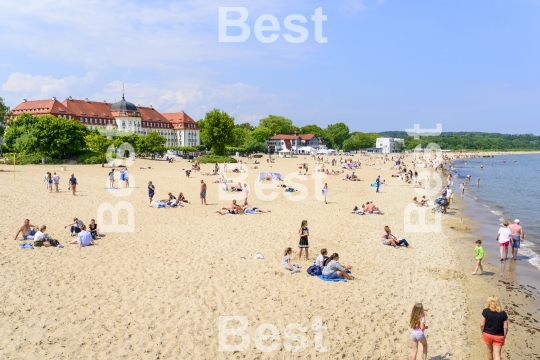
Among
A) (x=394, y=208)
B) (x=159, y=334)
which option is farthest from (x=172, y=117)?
(x=159, y=334)

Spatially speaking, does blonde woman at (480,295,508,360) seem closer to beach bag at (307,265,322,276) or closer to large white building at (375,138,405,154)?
beach bag at (307,265,322,276)

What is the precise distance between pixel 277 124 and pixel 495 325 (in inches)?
5570

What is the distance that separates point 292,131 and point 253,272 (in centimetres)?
14017

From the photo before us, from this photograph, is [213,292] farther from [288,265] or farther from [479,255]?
[479,255]

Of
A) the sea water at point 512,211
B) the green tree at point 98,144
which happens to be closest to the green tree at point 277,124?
the green tree at point 98,144

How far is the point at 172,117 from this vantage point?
A: 354 ft

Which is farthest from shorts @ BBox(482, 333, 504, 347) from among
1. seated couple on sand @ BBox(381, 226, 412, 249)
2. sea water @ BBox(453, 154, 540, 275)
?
sea water @ BBox(453, 154, 540, 275)

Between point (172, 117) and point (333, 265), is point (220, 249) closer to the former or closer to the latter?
point (333, 265)

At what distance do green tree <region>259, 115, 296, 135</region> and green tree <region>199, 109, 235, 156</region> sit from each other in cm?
7897

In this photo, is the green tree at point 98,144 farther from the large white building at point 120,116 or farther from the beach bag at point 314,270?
the beach bag at point 314,270

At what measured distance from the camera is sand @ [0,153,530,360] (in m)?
7.75

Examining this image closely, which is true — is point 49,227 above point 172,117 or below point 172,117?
below

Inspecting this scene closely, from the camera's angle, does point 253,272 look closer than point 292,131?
Yes

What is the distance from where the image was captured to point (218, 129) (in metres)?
64.4
